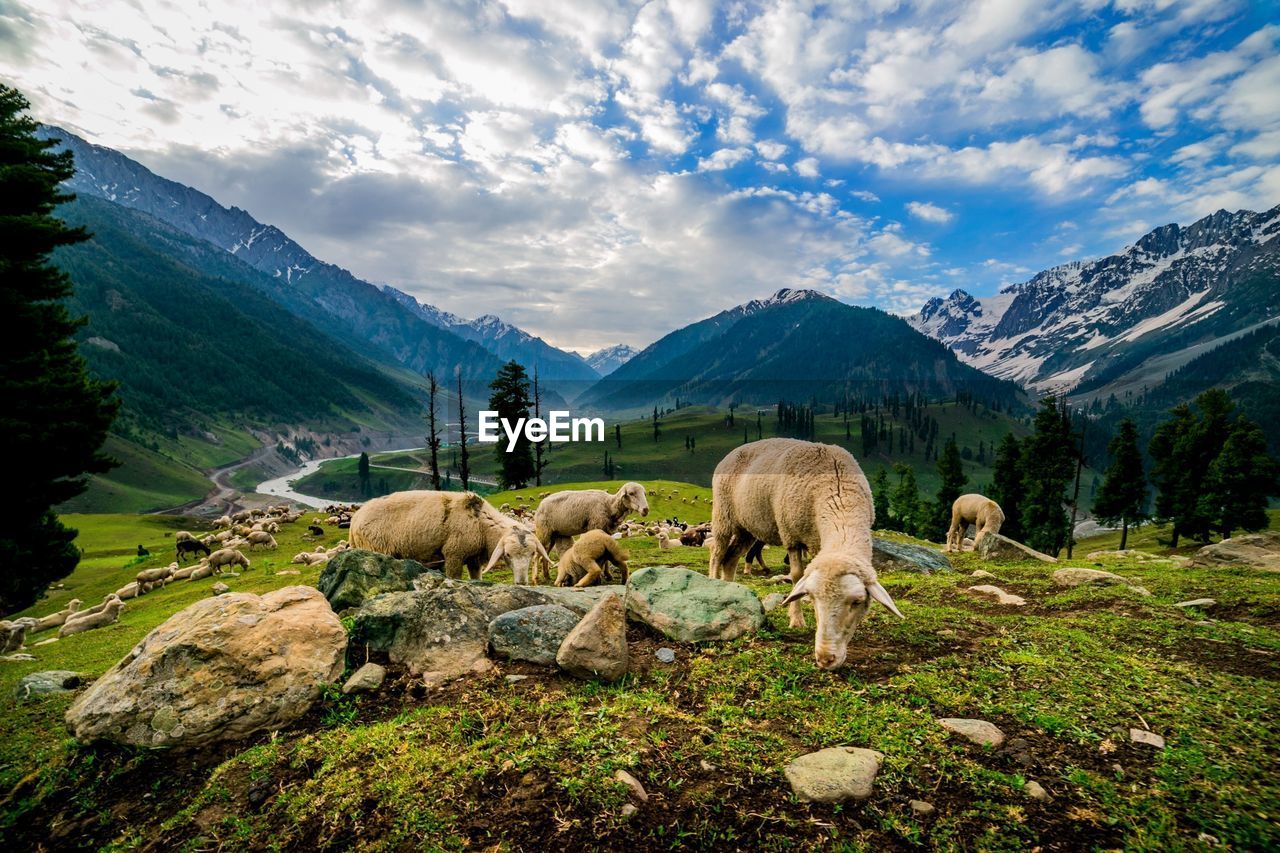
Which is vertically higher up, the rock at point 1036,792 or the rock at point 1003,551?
the rock at point 1036,792

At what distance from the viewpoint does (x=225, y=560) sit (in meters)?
23.5

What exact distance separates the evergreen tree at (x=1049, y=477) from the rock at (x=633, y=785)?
59996 millimetres

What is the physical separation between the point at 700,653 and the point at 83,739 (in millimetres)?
7605

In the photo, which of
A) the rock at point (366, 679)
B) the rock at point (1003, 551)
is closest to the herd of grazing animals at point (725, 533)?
the rock at point (366, 679)

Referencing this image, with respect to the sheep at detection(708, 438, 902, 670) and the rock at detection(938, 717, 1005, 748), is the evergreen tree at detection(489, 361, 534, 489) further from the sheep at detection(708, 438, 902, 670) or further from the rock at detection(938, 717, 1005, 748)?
the rock at detection(938, 717, 1005, 748)

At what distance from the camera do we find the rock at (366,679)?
668cm

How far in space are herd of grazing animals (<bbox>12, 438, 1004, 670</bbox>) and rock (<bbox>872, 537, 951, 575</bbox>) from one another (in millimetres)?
4471

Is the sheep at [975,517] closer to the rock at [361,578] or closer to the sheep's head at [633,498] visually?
the sheep's head at [633,498]

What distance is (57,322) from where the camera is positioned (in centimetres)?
1816

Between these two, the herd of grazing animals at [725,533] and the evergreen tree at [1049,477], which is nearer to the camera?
the herd of grazing animals at [725,533]

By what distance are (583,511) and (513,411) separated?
37.5m

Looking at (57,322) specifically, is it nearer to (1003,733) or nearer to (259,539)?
(259,539)

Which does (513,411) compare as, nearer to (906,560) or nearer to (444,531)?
(444,531)

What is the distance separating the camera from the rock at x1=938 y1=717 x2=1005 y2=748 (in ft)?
17.3
